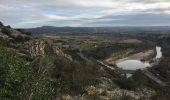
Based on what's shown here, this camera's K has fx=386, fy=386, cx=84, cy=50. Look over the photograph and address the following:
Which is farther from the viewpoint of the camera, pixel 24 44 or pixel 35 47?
pixel 35 47

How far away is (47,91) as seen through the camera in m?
25.0

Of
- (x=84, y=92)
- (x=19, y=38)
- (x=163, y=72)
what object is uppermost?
(x=19, y=38)

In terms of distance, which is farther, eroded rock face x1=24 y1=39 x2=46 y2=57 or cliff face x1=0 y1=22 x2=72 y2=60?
eroded rock face x1=24 y1=39 x2=46 y2=57

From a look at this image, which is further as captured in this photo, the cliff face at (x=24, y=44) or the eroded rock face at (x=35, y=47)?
the eroded rock face at (x=35, y=47)

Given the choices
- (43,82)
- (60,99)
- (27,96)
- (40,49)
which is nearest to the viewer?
(27,96)

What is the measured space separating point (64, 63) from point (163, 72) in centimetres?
7969

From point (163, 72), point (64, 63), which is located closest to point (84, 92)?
point (64, 63)

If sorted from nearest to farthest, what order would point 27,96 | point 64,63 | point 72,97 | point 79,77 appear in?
point 27,96
point 72,97
point 79,77
point 64,63

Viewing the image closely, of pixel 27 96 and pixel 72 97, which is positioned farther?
pixel 72 97

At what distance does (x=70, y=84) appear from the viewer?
183 feet

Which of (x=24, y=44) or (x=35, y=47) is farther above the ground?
(x=24, y=44)

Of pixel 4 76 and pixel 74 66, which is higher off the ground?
pixel 4 76

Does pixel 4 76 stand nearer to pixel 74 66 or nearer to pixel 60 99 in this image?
pixel 60 99

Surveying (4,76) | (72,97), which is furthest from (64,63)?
(4,76)
